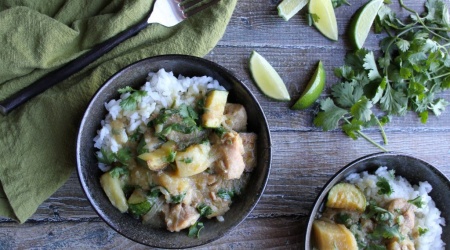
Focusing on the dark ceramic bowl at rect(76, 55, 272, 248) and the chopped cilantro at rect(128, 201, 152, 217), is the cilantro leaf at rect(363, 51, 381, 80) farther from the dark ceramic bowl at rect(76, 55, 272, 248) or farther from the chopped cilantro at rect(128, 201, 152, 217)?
the chopped cilantro at rect(128, 201, 152, 217)

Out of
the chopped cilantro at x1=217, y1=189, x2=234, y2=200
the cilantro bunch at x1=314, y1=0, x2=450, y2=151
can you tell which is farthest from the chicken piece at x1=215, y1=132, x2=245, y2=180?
the cilantro bunch at x1=314, y1=0, x2=450, y2=151

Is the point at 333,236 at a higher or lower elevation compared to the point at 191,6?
lower

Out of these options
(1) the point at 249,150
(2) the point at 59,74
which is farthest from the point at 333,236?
(2) the point at 59,74

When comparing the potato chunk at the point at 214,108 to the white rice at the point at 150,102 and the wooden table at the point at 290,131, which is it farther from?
the wooden table at the point at 290,131

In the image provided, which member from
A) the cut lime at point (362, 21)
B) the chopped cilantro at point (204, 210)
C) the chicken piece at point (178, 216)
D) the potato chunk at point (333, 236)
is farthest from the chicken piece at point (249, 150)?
the cut lime at point (362, 21)

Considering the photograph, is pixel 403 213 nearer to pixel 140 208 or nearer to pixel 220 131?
pixel 220 131

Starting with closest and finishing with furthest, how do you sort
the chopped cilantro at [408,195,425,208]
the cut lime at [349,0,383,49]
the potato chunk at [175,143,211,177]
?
1. the potato chunk at [175,143,211,177]
2. the chopped cilantro at [408,195,425,208]
3. the cut lime at [349,0,383,49]
